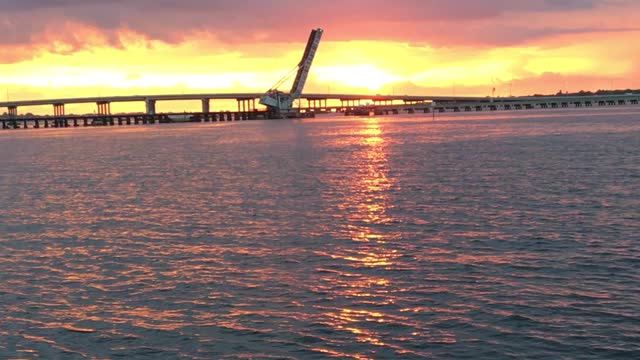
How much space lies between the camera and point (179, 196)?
37.1 metres

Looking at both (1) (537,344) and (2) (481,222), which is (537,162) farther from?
(1) (537,344)

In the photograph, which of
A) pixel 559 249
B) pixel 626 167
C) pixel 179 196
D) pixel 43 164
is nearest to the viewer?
pixel 559 249

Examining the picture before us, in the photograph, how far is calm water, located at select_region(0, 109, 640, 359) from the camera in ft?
43.8

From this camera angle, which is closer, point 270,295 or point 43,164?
point 270,295

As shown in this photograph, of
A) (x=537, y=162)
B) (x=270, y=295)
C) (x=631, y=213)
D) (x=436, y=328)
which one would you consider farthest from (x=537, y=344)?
(x=537, y=162)

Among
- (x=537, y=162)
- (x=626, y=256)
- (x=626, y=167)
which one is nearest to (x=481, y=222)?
(x=626, y=256)

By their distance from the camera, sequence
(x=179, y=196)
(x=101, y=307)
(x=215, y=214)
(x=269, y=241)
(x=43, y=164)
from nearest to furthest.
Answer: (x=101, y=307) < (x=269, y=241) < (x=215, y=214) < (x=179, y=196) < (x=43, y=164)

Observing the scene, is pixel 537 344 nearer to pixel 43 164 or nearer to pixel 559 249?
pixel 559 249

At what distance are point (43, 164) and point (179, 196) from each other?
125 ft

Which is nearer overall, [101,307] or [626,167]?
[101,307]

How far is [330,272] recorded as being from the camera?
18641mm

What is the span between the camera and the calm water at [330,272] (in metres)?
13.4

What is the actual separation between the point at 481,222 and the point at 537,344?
13005mm

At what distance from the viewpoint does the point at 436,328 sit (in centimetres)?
1387
